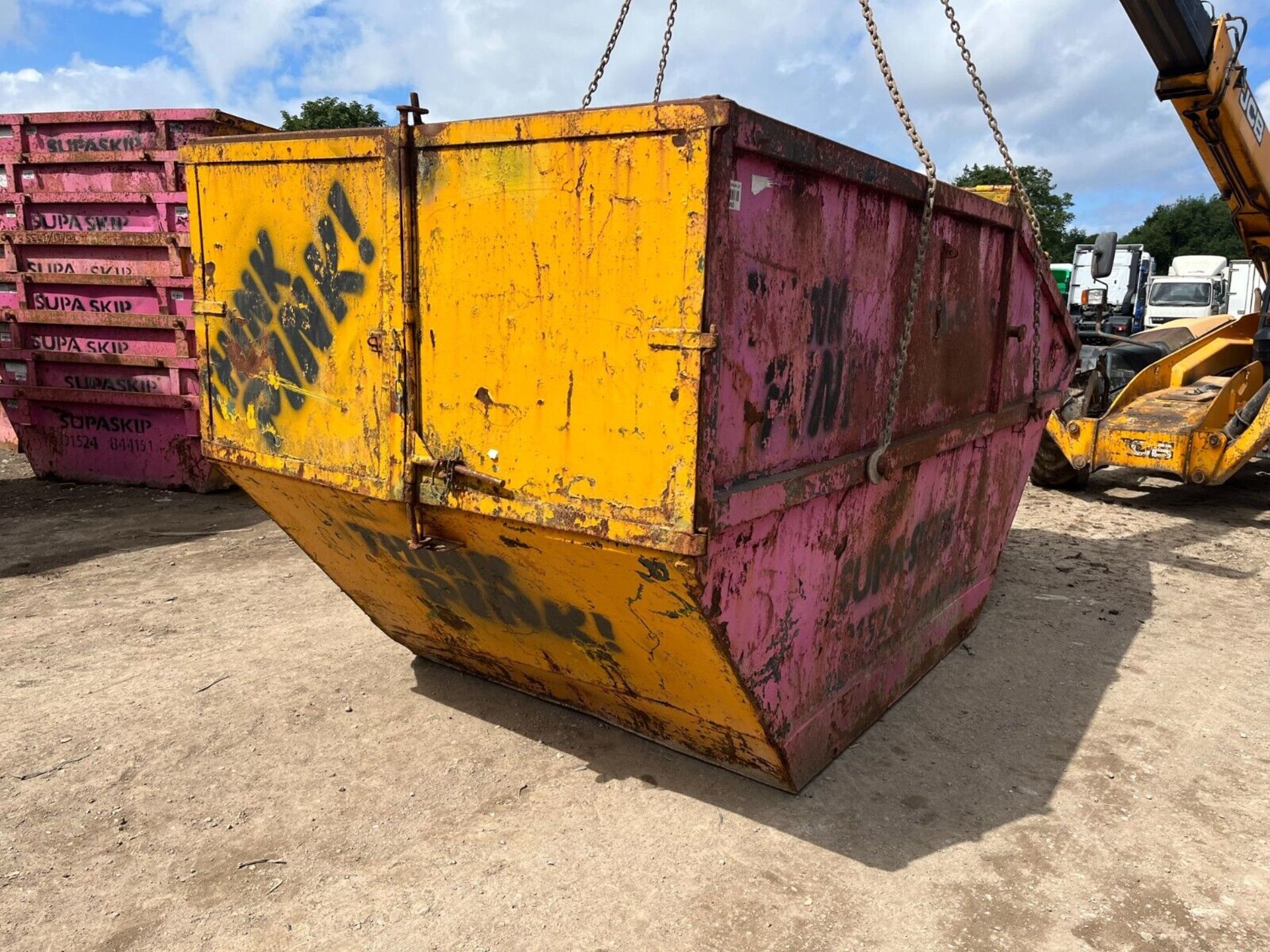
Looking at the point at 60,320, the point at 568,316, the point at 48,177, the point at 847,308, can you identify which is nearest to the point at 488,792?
the point at 568,316

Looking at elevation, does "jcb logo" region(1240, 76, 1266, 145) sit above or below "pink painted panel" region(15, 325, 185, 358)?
above

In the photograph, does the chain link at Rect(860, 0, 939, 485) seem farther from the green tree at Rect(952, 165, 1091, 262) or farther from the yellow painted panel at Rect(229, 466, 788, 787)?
the green tree at Rect(952, 165, 1091, 262)

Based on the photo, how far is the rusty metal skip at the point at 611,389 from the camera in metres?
2.24

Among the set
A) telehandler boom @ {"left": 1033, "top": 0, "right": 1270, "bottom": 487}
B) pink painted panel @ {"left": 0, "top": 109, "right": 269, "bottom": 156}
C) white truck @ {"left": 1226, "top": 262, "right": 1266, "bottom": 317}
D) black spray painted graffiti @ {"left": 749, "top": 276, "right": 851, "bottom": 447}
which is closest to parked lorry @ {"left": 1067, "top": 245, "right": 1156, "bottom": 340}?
white truck @ {"left": 1226, "top": 262, "right": 1266, "bottom": 317}

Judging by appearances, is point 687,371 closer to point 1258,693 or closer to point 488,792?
point 488,792

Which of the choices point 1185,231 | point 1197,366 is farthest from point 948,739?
point 1185,231

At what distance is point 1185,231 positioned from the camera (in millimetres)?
56719

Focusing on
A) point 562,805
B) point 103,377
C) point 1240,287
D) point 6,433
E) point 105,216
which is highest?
point 1240,287

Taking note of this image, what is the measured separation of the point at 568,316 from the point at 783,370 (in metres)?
0.63

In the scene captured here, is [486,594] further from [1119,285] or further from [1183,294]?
[1183,294]

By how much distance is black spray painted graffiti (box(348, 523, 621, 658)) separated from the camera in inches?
113

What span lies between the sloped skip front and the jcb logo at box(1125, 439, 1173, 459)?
447 centimetres

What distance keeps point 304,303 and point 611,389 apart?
3.81 feet

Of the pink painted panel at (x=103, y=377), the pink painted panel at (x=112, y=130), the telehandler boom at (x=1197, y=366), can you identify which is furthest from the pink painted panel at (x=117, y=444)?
the telehandler boom at (x=1197, y=366)
